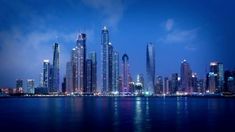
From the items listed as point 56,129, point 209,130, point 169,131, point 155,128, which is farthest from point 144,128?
point 56,129

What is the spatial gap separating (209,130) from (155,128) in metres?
8.64

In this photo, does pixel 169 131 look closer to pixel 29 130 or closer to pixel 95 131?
pixel 95 131

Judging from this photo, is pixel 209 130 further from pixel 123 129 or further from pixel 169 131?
pixel 123 129

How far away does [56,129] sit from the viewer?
56.2 m

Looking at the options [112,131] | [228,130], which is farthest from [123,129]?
[228,130]

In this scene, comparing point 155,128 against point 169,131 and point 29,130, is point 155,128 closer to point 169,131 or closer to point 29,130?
point 169,131

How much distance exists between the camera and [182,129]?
5650cm

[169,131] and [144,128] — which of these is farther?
[144,128]

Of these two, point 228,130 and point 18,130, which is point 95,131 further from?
point 228,130

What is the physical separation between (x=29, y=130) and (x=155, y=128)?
20201 mm

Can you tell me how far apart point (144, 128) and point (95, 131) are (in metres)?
8.87

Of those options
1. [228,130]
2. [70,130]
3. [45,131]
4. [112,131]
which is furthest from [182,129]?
[45,131]

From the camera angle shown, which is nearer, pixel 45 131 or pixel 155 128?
pixel 45 131

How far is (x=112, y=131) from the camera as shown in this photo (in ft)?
177
